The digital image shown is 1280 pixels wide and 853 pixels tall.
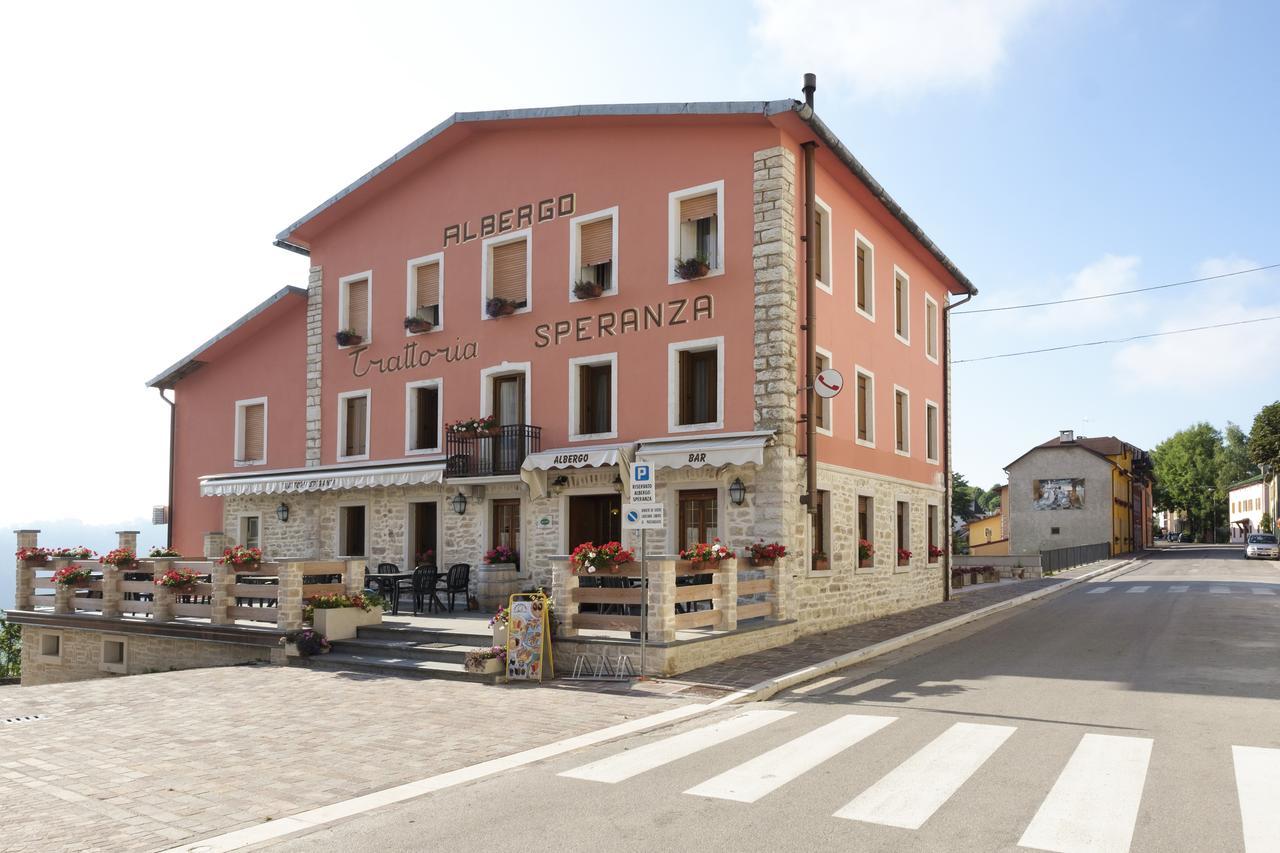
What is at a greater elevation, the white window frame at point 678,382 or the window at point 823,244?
the window at point 823,244

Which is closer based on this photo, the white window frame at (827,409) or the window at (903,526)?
the white window frame at (827,409)

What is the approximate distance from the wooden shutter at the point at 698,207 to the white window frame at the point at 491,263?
3.56 meters

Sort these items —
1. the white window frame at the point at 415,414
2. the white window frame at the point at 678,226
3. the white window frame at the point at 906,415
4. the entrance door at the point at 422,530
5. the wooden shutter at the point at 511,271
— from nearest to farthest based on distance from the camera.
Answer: the white window frame at the point at 678,226, the wooden shutter at the point at 511,271, the white window frame at the point at 415,414, the entrance door at the point at 422,530, the white window frame at the point at 906,415

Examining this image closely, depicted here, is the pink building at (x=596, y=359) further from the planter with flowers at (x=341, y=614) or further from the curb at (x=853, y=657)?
the planter with flowers at (x=341, y=614)

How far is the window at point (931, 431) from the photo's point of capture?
2284 centimetres

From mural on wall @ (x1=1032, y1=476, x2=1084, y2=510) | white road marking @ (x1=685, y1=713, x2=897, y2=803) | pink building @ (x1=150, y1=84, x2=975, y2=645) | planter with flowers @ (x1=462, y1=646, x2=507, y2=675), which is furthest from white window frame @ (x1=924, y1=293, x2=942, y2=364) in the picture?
mural on wall @ (x1=1032, y1=476, x2=1084, y2=510)

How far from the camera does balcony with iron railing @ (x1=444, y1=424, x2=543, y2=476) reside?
712 inches

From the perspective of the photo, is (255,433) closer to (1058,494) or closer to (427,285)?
(427,285)

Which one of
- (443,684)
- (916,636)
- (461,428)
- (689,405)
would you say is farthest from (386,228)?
(916,636)

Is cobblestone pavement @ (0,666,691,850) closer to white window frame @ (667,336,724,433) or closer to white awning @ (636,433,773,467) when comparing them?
white awning @ (636,433,773,467)

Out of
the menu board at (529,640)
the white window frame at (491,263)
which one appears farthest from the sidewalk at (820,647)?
the white window frame at (491,263)

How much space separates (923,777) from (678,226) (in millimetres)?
11977

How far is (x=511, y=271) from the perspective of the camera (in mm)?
19188

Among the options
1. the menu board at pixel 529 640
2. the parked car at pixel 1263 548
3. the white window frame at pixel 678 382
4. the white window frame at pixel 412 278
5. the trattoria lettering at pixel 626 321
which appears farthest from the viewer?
the parked car at pixel 1263 548
